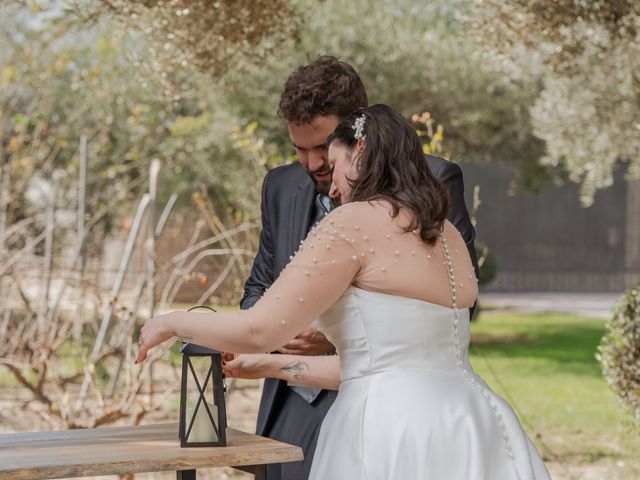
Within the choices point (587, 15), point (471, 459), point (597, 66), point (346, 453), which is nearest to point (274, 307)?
point (346, 453)

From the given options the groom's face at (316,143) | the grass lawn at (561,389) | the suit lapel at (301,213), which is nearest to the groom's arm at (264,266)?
the suit lapel at (301,213)

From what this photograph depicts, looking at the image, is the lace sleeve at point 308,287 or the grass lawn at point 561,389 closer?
the lace sleeve at point 308,287

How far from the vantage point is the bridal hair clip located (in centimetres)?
229

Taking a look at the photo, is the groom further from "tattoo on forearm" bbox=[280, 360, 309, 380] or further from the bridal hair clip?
the bridal hair clip

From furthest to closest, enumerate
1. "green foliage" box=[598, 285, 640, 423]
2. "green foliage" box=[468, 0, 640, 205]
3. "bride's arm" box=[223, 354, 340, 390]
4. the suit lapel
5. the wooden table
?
"green foliage" box=[598, 285, 640, 423], "green foliage" box=[468, 0, 640, 205], the suit lapel, "bride's arm" box=[223, 354, 340, 390], the wooden table

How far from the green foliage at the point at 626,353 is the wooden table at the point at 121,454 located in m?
3.78

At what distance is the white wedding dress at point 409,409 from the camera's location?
7.23 feet

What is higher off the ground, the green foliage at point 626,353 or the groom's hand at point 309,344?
the groom's hand at point 309,344

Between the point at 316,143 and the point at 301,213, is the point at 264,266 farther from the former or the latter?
the point at 316,143

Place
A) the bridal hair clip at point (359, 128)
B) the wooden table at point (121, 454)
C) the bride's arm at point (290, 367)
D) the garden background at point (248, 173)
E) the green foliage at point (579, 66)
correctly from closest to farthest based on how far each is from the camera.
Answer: the wooden table at point (121, 454) < the bridal hair clip at point (359, 128) < the bride's arm at point (290, 367) < the green foliage at point (579, 66) < the garden background at point (248, 173)

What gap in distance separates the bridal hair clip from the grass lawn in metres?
3.02

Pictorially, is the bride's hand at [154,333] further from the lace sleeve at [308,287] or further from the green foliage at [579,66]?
the green foliage at [579,66]

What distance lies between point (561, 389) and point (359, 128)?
345 inches

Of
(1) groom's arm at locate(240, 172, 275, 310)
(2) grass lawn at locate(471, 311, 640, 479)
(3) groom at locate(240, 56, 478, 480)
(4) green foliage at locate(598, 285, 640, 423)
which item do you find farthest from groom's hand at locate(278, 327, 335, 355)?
(4) green foliage at locate(598, 285, 640, 423)
